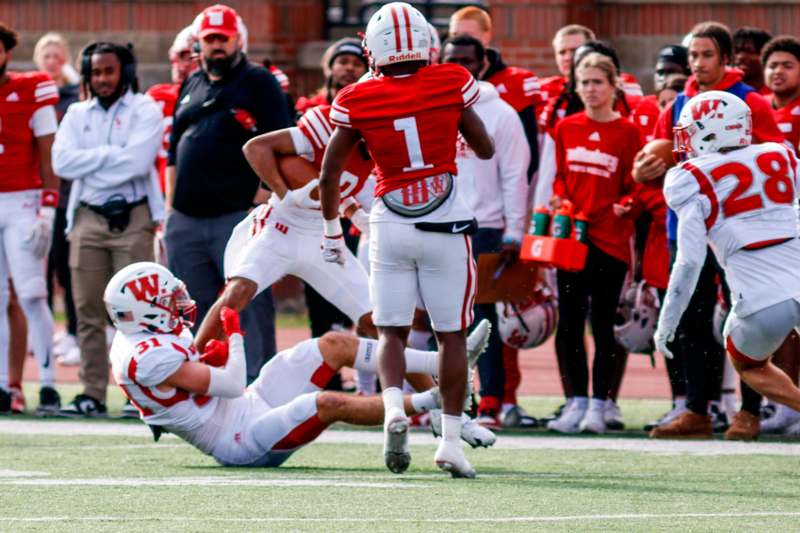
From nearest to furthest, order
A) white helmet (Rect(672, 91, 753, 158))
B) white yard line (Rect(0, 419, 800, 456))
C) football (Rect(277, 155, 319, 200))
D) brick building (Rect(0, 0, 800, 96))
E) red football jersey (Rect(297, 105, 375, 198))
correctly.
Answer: white helmet (Rect(672, 91, 753, 158)), red football jersey (Rect(297, 105, 375, 198)), football (Rect(277, 155, 319, 200)), white yard line (Rect(0, 419, 800, 456)), brick building (Rect(0, 0, 800, 96))

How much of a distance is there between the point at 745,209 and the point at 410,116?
1671 millimetres

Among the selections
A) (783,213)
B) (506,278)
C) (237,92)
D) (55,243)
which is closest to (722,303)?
(506,278)

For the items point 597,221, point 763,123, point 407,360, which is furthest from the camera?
point 597,221

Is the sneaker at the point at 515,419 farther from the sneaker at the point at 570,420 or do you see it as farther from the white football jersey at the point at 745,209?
the white football jersey at the point at 745,209

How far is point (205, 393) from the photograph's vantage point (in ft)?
29.1

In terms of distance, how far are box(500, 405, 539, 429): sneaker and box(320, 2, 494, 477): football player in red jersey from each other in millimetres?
3004

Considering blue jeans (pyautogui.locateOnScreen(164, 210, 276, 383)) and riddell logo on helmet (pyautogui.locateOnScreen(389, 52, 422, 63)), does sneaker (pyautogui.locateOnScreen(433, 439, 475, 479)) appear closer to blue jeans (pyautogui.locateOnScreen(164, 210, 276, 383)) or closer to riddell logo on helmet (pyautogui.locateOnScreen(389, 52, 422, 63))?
riddell logo on helmet (pyautogui.locateOnScreen(389, 52, 422, 63))

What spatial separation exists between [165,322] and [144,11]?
12079mm

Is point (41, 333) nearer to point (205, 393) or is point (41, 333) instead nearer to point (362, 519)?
point (205, 393)

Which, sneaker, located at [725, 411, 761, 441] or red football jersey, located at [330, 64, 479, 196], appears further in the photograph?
sneaker, located at [725, 411, 761, 441]

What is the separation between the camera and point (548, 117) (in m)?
11.9

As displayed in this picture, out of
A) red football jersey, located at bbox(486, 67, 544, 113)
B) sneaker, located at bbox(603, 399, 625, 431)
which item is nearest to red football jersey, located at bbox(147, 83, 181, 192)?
red football jersey, located at bbox(486, 67, 544, 113)

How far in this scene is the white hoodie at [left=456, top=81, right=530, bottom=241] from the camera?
11.4 metres

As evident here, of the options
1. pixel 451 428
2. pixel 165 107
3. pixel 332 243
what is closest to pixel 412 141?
pixel 332 243
